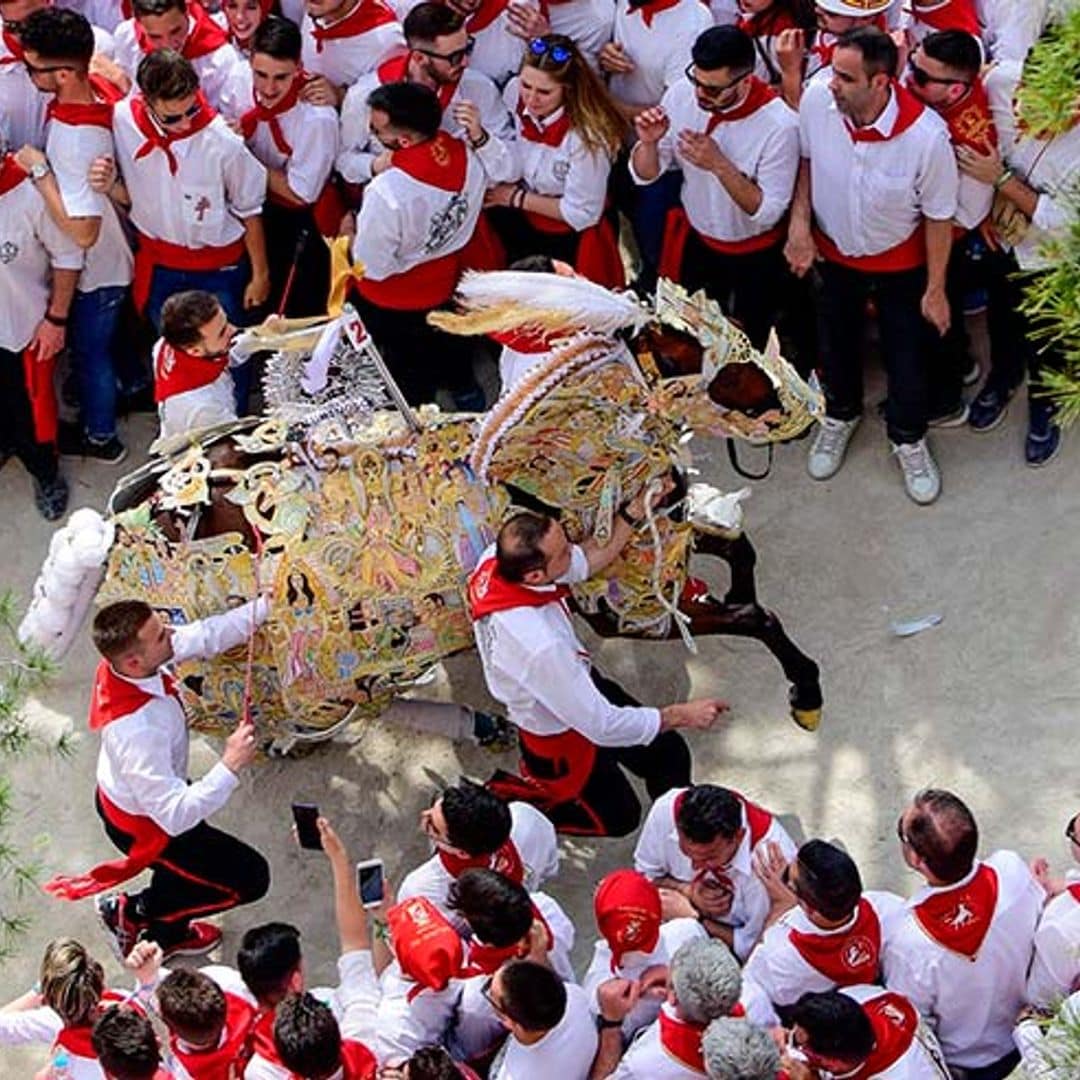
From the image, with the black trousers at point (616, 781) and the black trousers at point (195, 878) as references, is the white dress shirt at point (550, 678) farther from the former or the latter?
the black trousers at point (195, 878)

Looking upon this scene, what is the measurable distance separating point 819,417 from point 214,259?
2.34 m

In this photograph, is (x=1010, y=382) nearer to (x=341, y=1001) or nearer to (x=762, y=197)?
(x=762, y=197)

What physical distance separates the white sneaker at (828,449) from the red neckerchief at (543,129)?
1.37m

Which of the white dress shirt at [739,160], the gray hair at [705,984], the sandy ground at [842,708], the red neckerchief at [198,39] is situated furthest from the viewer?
the red neckerchief at [198,39]

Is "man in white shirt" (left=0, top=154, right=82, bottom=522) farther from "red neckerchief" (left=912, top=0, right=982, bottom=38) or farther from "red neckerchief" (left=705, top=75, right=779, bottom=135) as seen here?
"red neckerchief" (left=912, top=0, right=982, bottom=38)

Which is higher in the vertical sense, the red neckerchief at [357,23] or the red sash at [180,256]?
the red neckerchief at [357,23]

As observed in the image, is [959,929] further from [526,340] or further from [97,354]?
[97,354]

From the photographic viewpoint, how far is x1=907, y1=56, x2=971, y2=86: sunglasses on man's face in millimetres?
6453

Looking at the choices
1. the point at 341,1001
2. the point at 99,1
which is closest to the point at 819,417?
the point at 341,1001

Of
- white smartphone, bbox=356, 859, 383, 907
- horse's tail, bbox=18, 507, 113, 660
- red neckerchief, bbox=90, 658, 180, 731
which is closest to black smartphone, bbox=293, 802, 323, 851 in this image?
white smartphone, bbox=356, 859, 383, 907

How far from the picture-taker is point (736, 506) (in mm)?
6336

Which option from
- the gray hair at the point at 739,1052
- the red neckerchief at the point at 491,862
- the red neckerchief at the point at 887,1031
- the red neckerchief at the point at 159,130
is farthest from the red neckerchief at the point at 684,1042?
Result: the red neckerchief at the point at 159,130

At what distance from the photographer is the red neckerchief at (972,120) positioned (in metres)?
6.53

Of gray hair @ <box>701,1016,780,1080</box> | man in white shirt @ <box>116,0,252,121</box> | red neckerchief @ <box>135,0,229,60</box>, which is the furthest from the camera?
red neckerchief @ <box>135,0,229,60</box>
